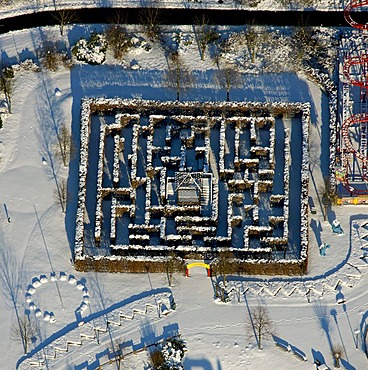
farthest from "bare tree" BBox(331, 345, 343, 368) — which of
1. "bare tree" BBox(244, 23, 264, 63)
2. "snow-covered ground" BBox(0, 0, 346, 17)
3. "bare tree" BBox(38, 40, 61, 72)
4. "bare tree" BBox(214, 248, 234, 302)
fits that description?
"bare tree" BBox(38, 40, 61, 72)

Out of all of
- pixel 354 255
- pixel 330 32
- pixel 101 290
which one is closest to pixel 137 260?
pixel 101 290

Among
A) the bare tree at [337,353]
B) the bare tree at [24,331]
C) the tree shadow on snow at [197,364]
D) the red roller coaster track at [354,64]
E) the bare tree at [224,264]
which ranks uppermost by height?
the red roller coaster track at [354,64]

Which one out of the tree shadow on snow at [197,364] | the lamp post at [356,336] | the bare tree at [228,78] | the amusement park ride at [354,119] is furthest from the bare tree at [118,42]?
the lamp post at [356,336]

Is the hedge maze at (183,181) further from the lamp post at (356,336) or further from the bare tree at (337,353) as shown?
the bare tree at (337,353)

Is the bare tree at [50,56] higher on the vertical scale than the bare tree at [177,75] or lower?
higher

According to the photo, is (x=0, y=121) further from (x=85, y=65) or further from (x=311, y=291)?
(x=311, y=291)

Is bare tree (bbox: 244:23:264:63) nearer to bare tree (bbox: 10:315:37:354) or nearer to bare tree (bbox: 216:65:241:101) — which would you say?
bare tree (bbox: 216:65:241:101)
